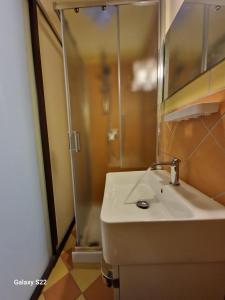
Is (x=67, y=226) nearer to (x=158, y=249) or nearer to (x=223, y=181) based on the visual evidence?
(x=158, y=249)

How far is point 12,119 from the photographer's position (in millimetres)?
949

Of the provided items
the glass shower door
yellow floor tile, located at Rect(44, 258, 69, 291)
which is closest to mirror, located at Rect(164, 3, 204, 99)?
the glass shower door

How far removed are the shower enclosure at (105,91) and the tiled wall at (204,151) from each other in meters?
0.43

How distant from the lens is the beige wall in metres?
1.41

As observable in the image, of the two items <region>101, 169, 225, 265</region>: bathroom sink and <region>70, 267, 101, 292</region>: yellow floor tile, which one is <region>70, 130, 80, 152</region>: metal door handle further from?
<region>70, 267, 101, 292</region>: yellow floor tile

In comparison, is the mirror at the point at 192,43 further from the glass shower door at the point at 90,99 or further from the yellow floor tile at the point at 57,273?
the yellow floor tile at the point at 57,273

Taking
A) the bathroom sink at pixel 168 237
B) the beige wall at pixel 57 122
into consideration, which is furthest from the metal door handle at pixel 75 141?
the bathroom sink at pixel 168 237

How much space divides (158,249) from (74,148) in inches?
40.2

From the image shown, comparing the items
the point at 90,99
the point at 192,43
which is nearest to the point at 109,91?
the point at 90,99

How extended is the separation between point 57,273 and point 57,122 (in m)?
1.37

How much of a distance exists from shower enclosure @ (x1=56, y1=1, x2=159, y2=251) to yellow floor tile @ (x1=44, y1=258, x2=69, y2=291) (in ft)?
0.81

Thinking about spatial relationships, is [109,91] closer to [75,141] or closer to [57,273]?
[75,141]

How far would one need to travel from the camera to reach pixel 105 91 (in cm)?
130

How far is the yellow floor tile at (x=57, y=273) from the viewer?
1.24 m
